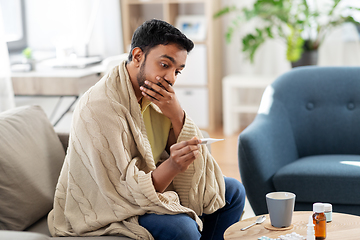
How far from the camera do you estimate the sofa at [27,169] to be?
1495mm

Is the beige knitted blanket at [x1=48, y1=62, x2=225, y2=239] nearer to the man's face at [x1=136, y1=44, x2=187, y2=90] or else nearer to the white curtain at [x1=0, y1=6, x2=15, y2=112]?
the man's face at [x1=136, y1=44, x2=187, y2=90]

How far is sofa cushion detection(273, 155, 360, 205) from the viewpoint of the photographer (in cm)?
198

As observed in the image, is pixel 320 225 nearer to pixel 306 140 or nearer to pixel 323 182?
pixel 323 182

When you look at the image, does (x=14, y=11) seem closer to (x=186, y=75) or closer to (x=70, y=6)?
(x=70, y=6)

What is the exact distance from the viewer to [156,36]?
1441 mm

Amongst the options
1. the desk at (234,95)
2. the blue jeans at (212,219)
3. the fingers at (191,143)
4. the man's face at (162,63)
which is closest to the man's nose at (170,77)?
the man's face at (162,63)

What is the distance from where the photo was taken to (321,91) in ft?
7.92

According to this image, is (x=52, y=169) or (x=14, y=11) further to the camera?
(x=14, y=11)

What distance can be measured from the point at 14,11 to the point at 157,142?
2453mm

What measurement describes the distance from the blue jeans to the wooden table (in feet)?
0.43

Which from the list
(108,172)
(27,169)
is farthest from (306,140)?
(27,169)

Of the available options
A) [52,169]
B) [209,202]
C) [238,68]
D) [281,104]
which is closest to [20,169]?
[52,169]

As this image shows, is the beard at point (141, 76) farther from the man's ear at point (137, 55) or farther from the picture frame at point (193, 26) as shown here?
the picture frame at point (193, 26)

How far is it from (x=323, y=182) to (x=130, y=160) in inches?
39.6
